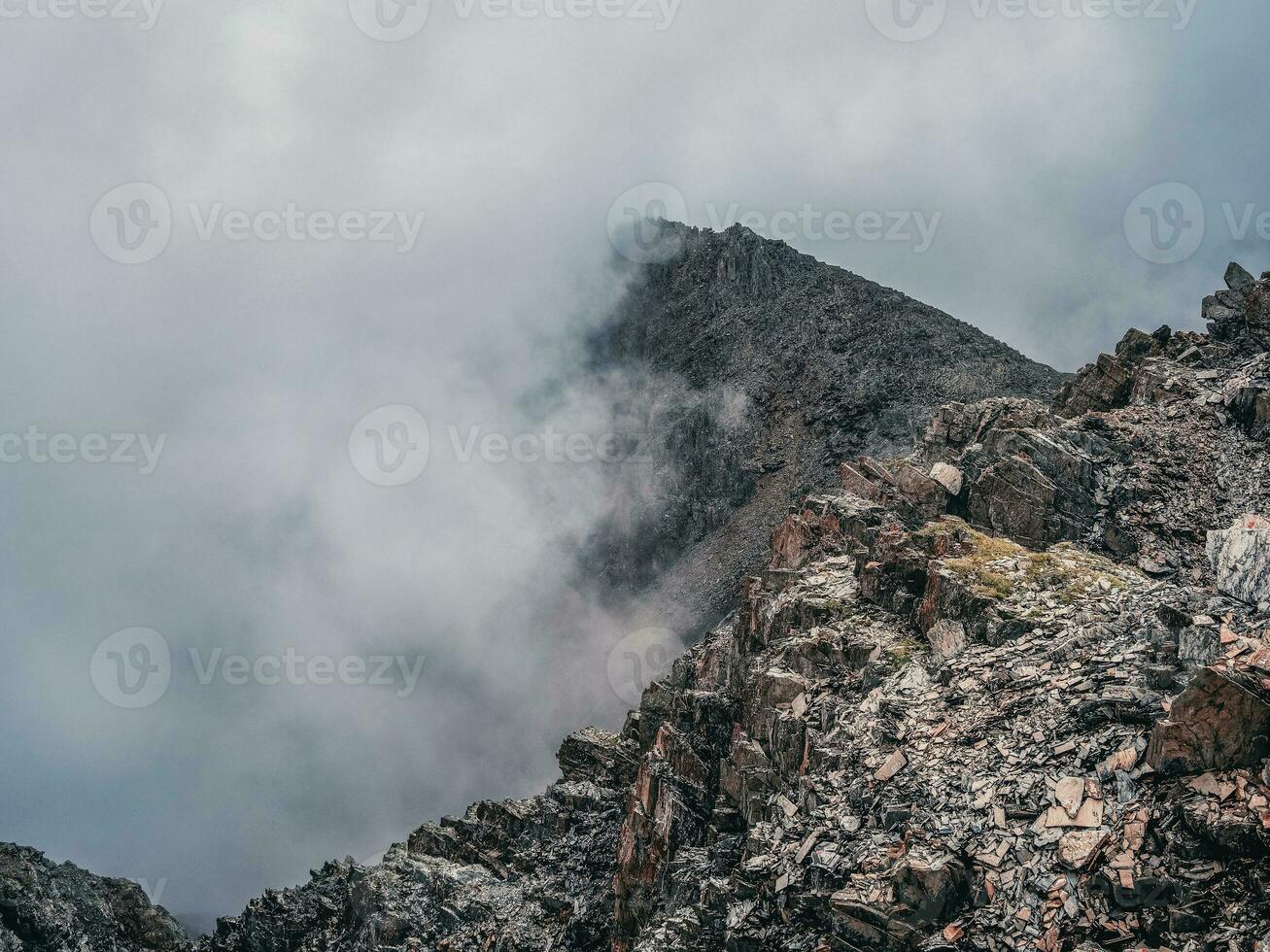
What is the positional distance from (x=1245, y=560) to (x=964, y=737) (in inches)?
462

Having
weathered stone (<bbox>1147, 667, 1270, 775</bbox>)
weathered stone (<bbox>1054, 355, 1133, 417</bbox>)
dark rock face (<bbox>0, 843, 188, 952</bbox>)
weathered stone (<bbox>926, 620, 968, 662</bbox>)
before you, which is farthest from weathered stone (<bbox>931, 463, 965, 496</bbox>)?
dark rock face (<bbox>0, 843, 188, 952</bbox>)

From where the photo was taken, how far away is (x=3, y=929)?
78562 millimetres

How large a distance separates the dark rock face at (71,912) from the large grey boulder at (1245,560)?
97433 mm

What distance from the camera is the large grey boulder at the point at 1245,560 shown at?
98.1 feet

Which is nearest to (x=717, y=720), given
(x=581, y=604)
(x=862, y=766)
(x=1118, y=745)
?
(x=862, y=766)

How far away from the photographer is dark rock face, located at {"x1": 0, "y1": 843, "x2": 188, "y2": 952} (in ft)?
263

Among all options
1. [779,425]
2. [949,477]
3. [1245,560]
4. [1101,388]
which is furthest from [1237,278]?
[779,425]

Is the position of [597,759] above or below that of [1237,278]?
below

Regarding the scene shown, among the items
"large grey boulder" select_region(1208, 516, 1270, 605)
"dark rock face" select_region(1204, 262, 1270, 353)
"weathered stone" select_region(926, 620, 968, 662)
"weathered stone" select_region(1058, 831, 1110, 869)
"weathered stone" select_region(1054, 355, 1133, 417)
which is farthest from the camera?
"weathered stone" select_region(1054, 355, 1133, 417)

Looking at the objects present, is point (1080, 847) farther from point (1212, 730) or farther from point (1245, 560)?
point (1245, 560)

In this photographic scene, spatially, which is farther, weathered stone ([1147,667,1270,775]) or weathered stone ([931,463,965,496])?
weathered stone ([931,463,965,496])
